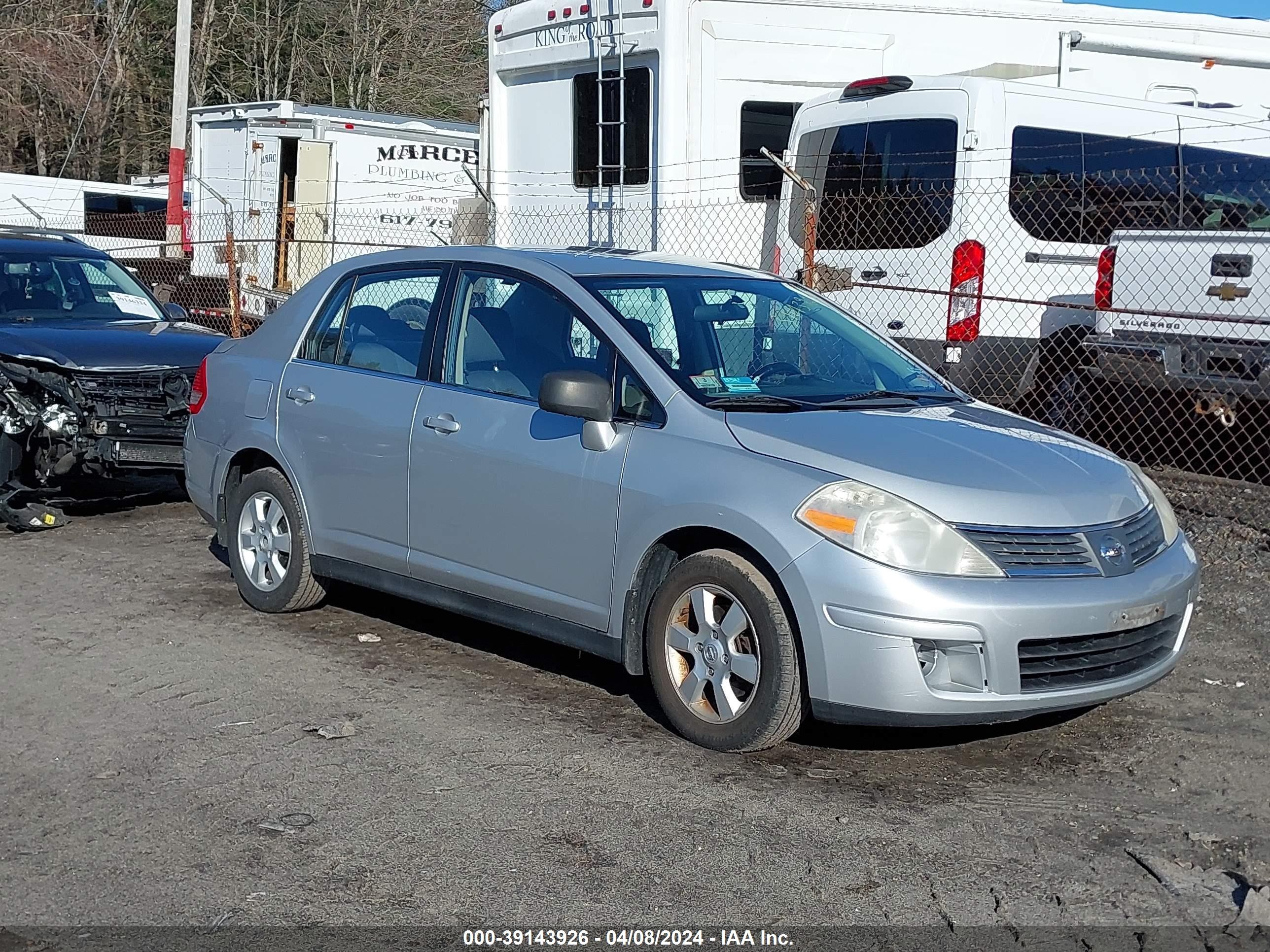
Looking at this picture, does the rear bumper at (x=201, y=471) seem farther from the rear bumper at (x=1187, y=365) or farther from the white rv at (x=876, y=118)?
the rear bumper at (x=1187, y=365)

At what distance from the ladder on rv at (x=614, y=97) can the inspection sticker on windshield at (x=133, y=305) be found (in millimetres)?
3641

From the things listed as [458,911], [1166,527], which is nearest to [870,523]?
[1166,527]

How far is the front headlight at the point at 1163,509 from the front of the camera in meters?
5.25

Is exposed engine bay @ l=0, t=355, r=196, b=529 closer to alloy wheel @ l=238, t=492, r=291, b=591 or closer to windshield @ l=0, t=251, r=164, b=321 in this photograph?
windshield @ l=0, t=251, r=164, b=321

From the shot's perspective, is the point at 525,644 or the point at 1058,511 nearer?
the point at 1058,511

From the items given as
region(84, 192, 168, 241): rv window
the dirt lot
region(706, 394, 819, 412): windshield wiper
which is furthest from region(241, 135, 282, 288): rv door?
region(706, 394, 819, 412): windshield wiper

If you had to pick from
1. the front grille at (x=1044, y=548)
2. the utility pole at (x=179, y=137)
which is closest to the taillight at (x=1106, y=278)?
the front grille at (x=1044, y=548)

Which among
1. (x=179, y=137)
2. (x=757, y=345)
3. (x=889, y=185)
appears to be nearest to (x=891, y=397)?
(x=757, y=345)

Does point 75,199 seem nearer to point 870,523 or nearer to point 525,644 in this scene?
point 525,644

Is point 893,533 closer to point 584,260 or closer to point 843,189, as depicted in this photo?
point 584,260

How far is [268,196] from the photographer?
19.7 m

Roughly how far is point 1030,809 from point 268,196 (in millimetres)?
17020

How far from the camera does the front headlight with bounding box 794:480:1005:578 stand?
14.9ft

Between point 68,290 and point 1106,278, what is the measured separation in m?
6.90
